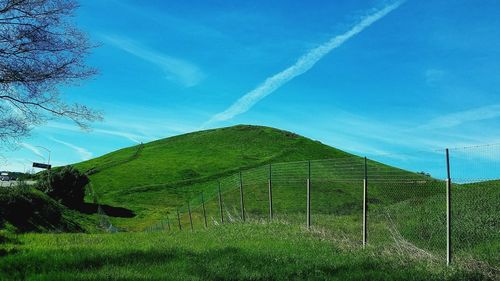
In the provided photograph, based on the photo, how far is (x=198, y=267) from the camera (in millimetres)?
10430

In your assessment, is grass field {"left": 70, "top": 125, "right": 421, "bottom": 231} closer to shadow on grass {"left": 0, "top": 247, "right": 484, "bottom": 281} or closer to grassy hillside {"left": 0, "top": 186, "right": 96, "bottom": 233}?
grassy hillside {"left": 0, "top": 186, "right": 96, "bottom": 233}

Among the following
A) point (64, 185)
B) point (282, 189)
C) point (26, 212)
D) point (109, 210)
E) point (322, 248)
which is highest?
point (64, 185)

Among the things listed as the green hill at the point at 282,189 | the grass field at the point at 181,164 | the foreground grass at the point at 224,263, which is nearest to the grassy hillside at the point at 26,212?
the green hill at the point at 282,189

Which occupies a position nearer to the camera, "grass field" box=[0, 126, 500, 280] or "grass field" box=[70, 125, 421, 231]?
"grass field" box=[0, 126, 500, 280]

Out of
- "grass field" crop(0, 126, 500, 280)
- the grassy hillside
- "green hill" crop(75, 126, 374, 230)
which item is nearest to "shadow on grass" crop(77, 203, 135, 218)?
"green hill" crop(75, 126, 374, 230)

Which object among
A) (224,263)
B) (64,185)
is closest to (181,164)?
(64,185)

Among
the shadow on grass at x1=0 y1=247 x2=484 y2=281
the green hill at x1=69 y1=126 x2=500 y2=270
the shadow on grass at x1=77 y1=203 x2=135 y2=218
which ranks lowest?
the shadow on grass at x1=77 y1=203 x2=135 y2=218

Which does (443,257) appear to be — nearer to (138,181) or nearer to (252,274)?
(252,274)

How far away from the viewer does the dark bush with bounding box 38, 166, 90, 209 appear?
77438mm

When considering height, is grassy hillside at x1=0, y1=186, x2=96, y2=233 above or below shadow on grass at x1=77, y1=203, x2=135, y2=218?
above

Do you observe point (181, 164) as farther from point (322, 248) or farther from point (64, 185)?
point (322, 248)

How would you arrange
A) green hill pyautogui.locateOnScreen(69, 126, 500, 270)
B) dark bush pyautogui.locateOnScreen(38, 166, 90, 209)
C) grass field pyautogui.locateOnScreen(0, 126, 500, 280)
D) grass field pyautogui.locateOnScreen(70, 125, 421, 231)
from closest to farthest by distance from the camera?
grass field pyautogui.locateOnScreen(0, 126, 500, 280), green hill pyautogui.locateOnScreen(69, 126, 500, 270), dark bush pyautogui.locateOnScreen(38, 166, 90, 209), grass field pyautogui.locateOnScreen(70, 125, 421, 231)

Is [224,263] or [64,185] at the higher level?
[64,185]

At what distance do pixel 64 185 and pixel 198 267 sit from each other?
73.1 m
